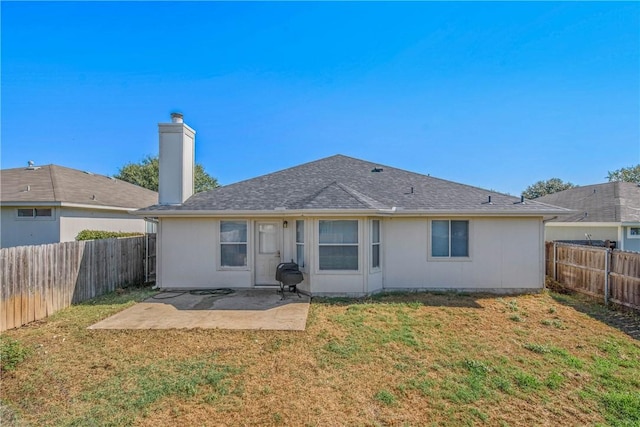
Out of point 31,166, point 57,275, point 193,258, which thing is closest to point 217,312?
point 193,258

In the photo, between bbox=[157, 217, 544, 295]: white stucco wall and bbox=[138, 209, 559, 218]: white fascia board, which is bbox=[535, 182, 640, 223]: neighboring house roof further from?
bbox=[138, 209, 559, 218]: white fascia board

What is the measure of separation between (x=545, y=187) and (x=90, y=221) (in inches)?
2168

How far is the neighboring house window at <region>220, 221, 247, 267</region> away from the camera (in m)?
9.15

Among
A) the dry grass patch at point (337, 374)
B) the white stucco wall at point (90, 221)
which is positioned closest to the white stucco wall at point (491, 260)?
the dry grass patch at point (337, 374)

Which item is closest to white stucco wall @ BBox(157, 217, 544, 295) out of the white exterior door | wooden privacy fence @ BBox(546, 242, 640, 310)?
the white exterior door

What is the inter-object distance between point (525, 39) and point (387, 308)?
35.6 feet

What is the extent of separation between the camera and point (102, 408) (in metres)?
3.34

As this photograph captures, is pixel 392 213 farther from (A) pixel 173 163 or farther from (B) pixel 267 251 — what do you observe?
(A) pixel 173 163

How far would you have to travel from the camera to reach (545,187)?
43.4 meters

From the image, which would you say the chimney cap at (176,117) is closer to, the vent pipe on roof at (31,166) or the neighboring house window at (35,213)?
the neighboring house window at (35,213)

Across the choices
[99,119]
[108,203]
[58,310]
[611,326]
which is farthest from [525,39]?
[99,119]


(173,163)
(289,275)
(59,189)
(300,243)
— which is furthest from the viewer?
(59,189)

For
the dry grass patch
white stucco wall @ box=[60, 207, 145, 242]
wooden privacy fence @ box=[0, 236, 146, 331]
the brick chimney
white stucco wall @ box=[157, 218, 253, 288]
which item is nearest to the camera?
the dry grass patch

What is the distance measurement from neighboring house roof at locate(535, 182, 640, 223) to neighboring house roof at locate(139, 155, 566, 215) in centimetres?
744
